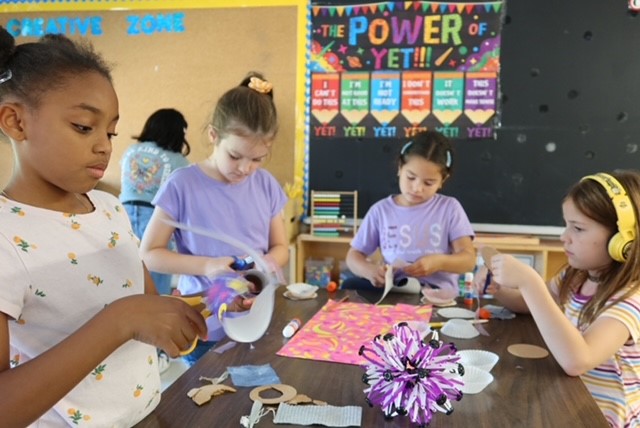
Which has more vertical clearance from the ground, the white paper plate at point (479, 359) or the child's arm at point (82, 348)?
the child's arm at point (82, 348)

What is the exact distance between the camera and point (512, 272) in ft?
4.16

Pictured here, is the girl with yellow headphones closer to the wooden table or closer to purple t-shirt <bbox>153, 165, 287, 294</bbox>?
the wooden table

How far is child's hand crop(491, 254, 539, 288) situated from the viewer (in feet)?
4.09

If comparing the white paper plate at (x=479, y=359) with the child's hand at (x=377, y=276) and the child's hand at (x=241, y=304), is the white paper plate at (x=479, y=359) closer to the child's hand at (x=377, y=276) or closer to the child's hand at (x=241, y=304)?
the child's hand at (x=241, y=304)

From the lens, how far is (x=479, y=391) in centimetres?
102

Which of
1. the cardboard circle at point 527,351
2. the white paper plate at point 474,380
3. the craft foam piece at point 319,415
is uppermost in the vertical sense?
the white paper plate at point 474,380

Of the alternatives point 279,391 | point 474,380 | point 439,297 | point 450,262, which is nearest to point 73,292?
point 279,391

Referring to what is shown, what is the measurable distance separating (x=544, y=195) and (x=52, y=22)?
10.9 feet

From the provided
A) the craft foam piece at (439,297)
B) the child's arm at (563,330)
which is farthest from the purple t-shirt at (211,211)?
the child's arm at (563,330)

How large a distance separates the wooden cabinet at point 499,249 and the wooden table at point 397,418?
1.83 meters

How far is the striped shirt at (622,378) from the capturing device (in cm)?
124

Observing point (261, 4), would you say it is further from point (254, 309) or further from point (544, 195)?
point (254, 309)

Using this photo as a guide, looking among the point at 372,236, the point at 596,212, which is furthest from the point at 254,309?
the point at 372,236

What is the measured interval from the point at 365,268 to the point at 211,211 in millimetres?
622
